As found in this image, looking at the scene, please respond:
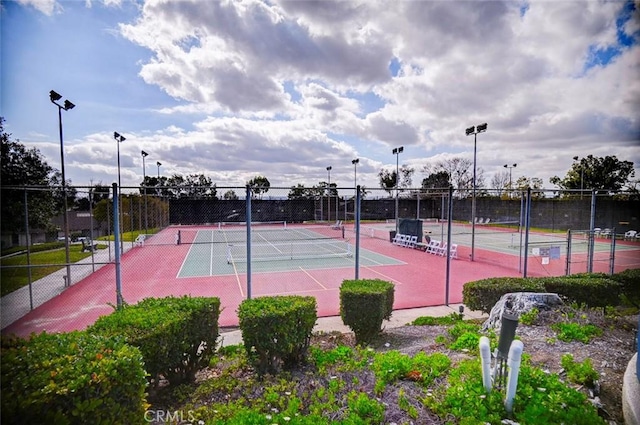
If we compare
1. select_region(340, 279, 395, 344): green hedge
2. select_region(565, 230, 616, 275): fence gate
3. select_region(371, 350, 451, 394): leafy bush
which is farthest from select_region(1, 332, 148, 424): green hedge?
select_region(565, 230, 616, 275): fence gate

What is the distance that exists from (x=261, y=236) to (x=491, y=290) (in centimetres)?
2075

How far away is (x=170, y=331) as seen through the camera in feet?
12.2

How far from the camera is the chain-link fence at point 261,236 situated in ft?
25.6

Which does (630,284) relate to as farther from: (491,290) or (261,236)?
(261,236)

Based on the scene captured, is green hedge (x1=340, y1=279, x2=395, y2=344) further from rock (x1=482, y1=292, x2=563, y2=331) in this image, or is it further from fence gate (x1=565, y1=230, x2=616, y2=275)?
fence gate (x1=565, y1=230, x2=616, y2=275)

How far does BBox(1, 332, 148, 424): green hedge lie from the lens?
200cm

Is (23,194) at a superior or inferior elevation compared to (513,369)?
superior

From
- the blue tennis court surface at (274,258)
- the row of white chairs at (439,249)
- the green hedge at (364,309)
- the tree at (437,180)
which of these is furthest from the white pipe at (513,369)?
the tree at (437,180)

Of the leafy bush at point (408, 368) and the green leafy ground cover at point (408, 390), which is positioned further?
the leafy bush at point (408, 368)

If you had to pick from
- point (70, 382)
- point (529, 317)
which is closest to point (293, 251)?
point (529, 317)

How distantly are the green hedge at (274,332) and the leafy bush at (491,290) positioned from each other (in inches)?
169

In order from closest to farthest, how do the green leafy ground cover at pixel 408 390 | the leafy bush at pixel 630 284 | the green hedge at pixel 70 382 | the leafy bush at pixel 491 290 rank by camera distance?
the green hedge at pixel 70 382, the green leafy ground cover at pixel 408 390, the leafy bush at pixel 491 290, the leafy bush at pixel 630 284

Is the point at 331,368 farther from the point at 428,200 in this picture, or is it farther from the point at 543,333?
the point at 428,200

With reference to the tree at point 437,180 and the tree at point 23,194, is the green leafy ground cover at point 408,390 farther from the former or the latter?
the tree at point 437,180
